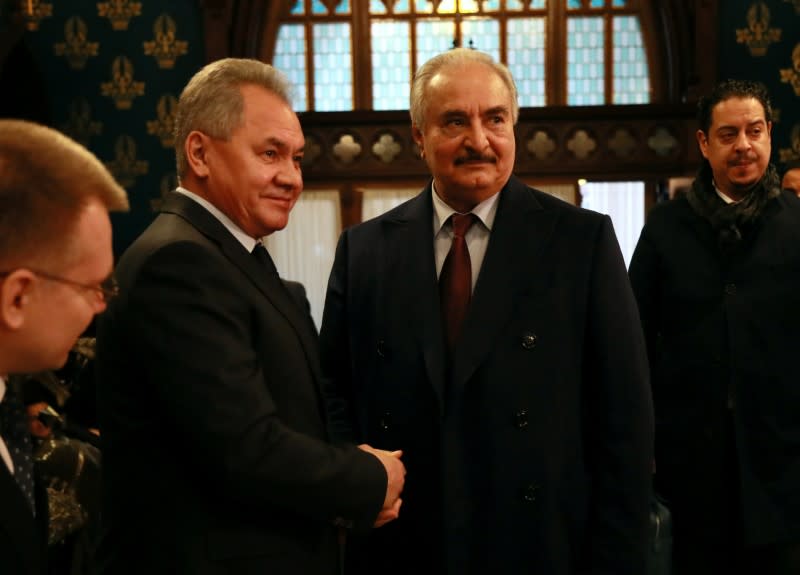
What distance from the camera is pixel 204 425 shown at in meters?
1.55

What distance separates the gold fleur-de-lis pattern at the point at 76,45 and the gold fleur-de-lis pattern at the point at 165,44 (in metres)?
0.44

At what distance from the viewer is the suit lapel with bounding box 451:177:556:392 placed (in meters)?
2.03

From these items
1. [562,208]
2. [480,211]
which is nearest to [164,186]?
[480,211]

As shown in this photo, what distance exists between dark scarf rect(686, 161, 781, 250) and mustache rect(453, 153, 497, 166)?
→ 1.28 metres

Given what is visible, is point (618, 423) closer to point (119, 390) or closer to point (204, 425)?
point (204, 425)

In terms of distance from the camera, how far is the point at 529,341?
202 centimetres

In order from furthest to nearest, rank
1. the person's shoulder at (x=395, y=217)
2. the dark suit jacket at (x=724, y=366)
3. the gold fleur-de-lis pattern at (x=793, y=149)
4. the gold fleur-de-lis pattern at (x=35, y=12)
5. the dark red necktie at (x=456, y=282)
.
Result: 1. the gold fleur-de-lis pattern at (x=35, y=12)
2. the gold fleur-de-lis pattern at (x=793, y=149)
3. the dark suit jacket at (x=724, y=366)
4. the person's shoulder at (x=395, y=217)
5. the dark red necktie at (x=456, y=282)

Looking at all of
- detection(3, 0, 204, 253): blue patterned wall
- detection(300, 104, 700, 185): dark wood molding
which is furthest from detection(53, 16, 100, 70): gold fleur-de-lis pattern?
detection(300, 104, 700, 185): dark wood molding

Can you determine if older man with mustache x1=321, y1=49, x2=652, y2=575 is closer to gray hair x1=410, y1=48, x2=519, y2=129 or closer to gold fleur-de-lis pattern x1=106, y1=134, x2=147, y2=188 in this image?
gray hair x1=410, y1=48, x2=519, y2=129

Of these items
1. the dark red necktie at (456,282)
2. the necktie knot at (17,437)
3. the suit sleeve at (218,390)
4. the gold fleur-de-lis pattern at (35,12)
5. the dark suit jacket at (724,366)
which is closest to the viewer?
the necktie knot at (17,437)

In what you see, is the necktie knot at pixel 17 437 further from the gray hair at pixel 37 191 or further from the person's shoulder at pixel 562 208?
the person's shoulder at pixel 562 208

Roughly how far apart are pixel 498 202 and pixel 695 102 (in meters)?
5.09

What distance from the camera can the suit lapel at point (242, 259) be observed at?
5.62 feet

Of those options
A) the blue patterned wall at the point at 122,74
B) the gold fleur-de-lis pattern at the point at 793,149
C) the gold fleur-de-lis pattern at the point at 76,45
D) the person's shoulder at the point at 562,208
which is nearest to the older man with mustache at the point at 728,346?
the person's shoulder at the point at 562,208
